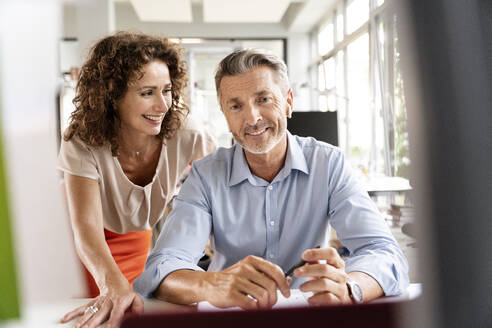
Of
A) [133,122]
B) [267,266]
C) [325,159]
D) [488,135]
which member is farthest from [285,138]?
[488,135]

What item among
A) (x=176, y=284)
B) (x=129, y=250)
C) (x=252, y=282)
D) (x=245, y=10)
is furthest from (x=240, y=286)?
(x=245, y=10)

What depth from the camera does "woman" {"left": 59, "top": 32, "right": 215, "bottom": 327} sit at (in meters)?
0.92

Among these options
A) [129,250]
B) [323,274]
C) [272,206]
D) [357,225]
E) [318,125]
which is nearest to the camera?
[323,274]

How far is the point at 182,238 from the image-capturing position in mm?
912

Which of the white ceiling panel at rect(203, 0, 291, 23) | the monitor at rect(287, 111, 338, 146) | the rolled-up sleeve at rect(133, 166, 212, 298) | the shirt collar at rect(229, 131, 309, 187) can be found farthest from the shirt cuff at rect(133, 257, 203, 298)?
the white ceiling panel at rect(203, 0, 291, 23)

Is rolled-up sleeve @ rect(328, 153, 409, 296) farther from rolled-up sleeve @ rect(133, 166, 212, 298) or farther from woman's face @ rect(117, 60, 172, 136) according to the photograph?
woman's face @ rect(117, 60, 172, 136)

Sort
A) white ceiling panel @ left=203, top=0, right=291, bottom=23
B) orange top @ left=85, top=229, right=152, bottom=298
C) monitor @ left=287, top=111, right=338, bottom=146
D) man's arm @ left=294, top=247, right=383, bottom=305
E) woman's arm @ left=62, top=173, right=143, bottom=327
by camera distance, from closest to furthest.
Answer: man's arm @ left=294, top=247, right=383, bottom=305 < woman's arm @ left=62, top=173, right=143, bottom=327 < orange top @ left=85, top=229, right=152, bottom=298 < monitor @ left=287, top=111, right=338, bottom=146 < white ceiling panel @ left=203, top=0, right=291, bottom=23

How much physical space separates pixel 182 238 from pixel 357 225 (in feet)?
1.28

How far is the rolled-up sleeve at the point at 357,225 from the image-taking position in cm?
77

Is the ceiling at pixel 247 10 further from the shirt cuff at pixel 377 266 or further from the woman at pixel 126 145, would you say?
the shirt cuff at pixel 377 266

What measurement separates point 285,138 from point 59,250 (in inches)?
40.9

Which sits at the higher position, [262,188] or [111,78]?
[111,78]

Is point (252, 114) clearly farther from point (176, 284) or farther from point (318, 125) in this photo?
point (318, 125)

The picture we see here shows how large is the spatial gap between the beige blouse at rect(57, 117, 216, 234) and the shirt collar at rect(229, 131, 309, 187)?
196 millimetres
